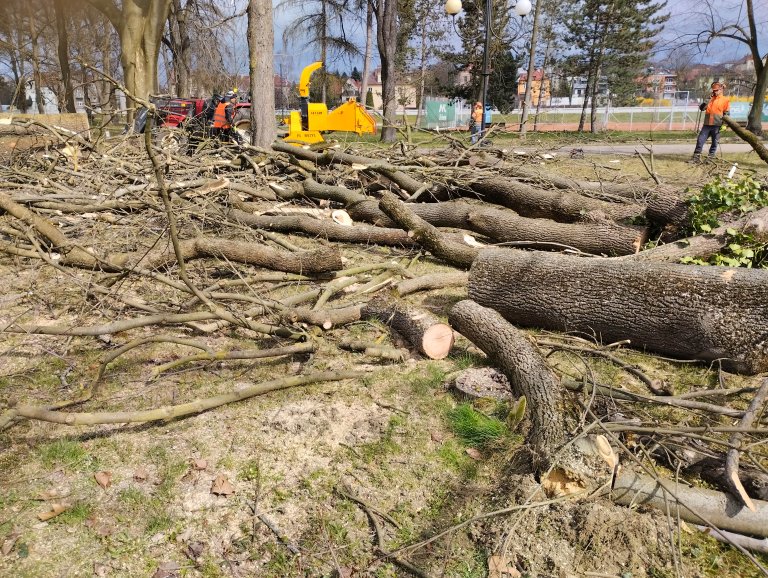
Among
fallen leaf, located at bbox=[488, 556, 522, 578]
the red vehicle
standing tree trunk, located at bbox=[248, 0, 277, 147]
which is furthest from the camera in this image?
the red vehicle

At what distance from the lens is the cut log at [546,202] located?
255 inches

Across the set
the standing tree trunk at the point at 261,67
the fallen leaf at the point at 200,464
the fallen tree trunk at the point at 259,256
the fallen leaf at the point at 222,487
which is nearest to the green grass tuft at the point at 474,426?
the fallen leaf at the point at 222,487

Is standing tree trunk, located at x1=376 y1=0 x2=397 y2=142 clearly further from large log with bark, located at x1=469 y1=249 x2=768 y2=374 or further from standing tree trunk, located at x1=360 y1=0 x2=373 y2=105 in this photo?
large log with bark, located at x1=469 y1=249 x2=768 y2=374

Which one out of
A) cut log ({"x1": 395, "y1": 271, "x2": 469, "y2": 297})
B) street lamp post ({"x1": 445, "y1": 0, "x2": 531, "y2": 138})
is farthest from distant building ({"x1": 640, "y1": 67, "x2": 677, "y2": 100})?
cut log ({"x1": 395, "y1": 271, "x2": 469, "y2": 297})

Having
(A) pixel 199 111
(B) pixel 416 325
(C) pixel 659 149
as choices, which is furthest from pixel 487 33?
(B) pixel 416 325

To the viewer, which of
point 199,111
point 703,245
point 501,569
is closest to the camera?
point 501,569

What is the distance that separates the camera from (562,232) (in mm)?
6168

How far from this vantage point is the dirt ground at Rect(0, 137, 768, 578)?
2422mm

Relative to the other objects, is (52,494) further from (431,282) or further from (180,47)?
(180,47)

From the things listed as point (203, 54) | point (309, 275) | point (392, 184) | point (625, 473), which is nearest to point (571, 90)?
point (203, 54)

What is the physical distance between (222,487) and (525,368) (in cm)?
187

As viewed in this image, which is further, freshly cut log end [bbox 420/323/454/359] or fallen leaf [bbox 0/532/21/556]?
freshly cut log end [bbox 420/323/454/359]

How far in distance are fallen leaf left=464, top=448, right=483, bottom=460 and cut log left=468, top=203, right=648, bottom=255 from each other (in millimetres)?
3375

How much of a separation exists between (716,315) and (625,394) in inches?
46.5
